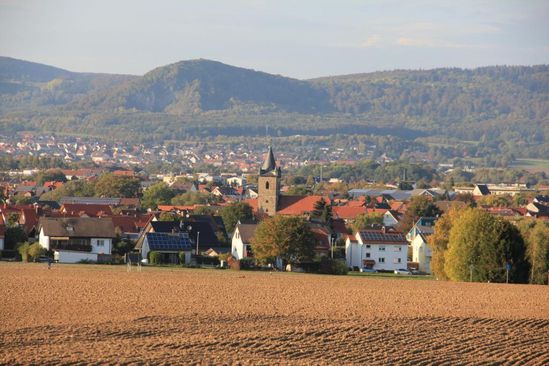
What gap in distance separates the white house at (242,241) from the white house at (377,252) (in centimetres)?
604

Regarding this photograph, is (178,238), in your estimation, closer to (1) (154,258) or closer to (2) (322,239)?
(1) (154,258)

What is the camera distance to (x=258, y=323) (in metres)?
31.5

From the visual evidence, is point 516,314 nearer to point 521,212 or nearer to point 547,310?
point 547,310

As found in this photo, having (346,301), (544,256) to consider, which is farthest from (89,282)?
(544,256)

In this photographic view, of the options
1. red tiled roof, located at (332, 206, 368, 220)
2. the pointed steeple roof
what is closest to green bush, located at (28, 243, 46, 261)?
red tiled roof, located at (332, 206, 368, 220)

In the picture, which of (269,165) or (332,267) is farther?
(269,165)

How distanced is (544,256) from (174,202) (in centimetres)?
6629

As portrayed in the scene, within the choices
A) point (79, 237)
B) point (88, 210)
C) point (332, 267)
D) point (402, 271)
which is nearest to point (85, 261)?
point (79, 237)

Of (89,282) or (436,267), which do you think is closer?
(89,282)

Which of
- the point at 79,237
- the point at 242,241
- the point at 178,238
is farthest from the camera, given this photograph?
the point at 242,241

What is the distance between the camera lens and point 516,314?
3703 centimetres

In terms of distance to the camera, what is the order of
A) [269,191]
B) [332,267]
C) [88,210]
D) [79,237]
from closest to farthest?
[332,267]
[79,237]
[88,210]
[269,191]

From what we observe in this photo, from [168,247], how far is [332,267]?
28.9ft

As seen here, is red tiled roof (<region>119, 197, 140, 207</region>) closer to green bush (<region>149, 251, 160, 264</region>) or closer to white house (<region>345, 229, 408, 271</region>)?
white house (<region>345, 229, 408, 271</region>)
